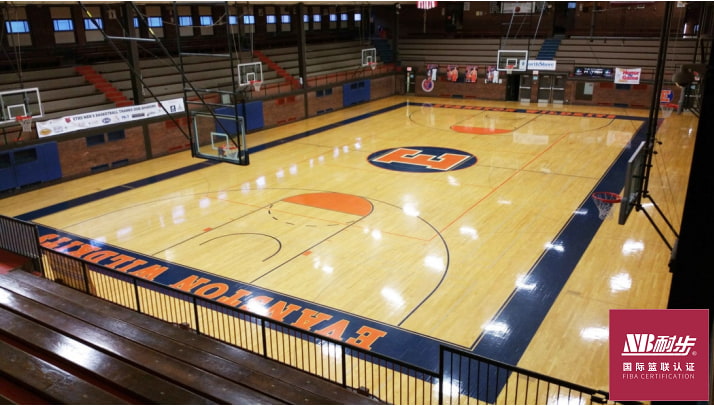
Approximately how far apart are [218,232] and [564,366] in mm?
8384

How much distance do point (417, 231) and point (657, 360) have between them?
8040 millimetres

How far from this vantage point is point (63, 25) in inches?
879

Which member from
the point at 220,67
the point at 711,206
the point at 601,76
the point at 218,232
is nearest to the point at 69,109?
the point at 220,67

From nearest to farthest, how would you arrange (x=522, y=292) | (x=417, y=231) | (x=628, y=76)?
(x=522, y=292) < (x=417, y=231) < (x=628, y=76)

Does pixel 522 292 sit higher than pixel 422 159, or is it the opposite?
pixel 422 159

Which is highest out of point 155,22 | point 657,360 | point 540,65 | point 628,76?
point 155,22

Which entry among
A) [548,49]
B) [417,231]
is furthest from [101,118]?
[548,49]

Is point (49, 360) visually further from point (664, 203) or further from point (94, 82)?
point (94, 82)

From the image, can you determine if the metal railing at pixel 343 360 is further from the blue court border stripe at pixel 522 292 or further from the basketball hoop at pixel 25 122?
the basketball hoop at pixel 25 122

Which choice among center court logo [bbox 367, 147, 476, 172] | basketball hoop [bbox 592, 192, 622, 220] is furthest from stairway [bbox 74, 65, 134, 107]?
basketball hoop [bbox 592, 192, 622, 220]

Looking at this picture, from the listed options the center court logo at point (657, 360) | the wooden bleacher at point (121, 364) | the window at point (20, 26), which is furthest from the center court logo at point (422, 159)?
the window at point (20, 26)

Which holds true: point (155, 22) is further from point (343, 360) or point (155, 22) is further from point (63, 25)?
point (343, 360)

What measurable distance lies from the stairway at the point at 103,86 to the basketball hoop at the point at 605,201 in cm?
1612

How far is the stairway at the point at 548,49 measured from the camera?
104 ft
